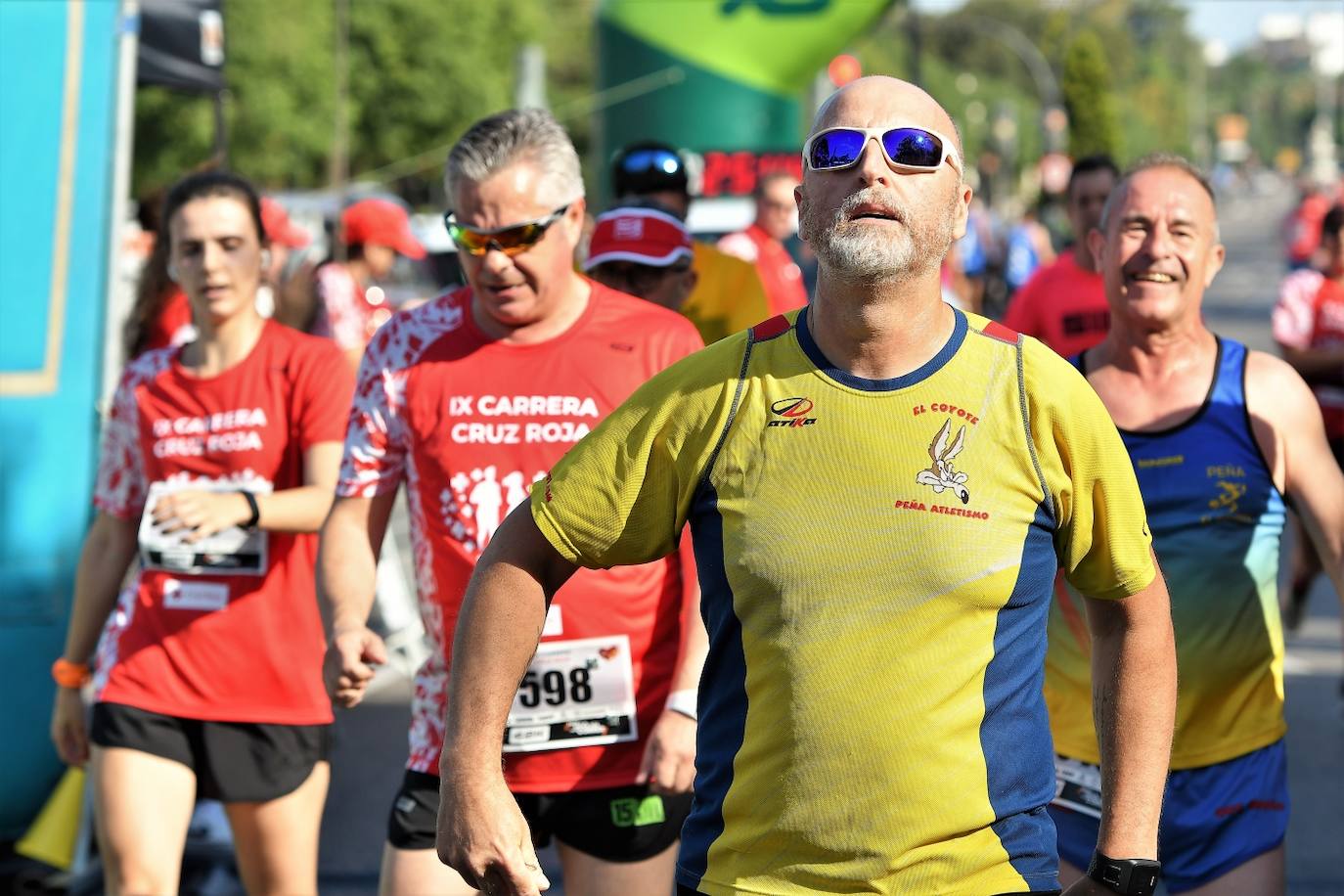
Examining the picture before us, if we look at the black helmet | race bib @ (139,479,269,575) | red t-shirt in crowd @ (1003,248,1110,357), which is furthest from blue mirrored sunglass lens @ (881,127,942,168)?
red t-shirt in crowd @ (1003,248,1110,357)

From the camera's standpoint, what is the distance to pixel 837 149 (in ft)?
8.73

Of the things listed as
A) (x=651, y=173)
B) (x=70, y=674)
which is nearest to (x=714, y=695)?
(x=70, y=674)

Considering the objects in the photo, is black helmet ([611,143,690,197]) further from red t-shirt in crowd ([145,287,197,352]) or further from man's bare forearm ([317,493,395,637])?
man's bare forearm ([317,493,395,637])

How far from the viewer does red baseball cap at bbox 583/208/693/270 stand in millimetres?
5199

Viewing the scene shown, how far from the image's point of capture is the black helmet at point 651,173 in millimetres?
6141

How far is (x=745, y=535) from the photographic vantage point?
8.79ft

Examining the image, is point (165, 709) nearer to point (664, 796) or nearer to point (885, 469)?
point (664, 796)

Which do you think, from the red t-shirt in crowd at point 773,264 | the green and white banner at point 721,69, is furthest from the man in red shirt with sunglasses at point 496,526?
the green and white banner at point 721,69

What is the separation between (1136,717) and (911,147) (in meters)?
0.88

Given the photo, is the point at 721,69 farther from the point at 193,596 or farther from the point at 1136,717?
the point at 1136,717

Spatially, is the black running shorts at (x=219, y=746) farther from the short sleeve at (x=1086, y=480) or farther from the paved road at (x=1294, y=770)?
the short sleeve at (x=1086, y=480)

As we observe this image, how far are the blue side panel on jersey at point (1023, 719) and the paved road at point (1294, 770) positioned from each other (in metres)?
3.66

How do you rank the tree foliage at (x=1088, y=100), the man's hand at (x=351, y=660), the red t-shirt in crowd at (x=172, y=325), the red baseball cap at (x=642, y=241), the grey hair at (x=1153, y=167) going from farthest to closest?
1. the tree foliage at (x=1088, y=100)
2. the red t-shirt in crowd at (x=172, y=325)
3. the red baseball cap at (x=642, y=241)
4. the grey hair at (x=1153, y=167)
5. the man's hand at (x=351, y=660)

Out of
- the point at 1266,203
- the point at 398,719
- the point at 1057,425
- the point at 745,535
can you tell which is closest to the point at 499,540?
the point at 745,535
